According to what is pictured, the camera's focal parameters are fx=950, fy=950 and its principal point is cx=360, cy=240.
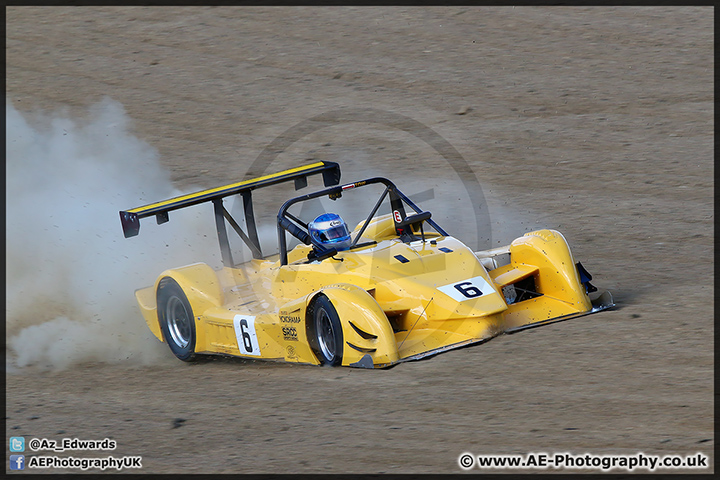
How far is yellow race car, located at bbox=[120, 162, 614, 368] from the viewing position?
827 centimetres

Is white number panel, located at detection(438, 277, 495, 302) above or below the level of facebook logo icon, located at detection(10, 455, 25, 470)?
above

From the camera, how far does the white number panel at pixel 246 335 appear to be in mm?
9031

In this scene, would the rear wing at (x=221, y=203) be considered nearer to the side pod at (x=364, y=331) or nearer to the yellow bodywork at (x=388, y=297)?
the yellow bodywork at (x=388, y=297)

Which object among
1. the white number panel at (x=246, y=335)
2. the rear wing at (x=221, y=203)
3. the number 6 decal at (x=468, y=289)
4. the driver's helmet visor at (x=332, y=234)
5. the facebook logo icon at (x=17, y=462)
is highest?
the rear wing at (x=221, y=203)

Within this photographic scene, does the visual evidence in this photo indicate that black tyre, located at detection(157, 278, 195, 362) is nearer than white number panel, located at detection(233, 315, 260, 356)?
No

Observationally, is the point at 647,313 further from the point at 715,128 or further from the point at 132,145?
the point at 132,145

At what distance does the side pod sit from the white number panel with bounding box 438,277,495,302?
81 centimetres

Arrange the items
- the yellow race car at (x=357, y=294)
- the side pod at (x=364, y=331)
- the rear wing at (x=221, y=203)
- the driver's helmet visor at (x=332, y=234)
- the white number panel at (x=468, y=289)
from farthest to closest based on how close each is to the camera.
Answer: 1. the rear wing at (x=221, y=203)
2. the driver's helmet visor at (x=332, y=234)
3. the white number panel at (x=468, y=289)
4. the yellow race car at (x=357, y=294)
5. the side pod at (x=364, y=331)

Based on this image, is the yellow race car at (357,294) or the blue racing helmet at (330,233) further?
the blue racing helmet at (330,233)

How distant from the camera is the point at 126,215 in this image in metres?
9.67

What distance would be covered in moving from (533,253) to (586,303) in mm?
734

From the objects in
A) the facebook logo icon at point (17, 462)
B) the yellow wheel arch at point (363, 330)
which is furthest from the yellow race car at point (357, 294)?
the facebook logo icon at point (17, 462)

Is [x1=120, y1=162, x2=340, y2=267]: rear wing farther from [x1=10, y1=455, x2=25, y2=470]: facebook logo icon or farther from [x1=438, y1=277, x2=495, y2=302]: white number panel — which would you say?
[x1=10, y1=455, x2=25, y2=470]: facebook logo icon

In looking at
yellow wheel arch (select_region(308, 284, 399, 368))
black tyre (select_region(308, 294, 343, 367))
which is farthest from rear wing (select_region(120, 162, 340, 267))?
A: yellow wheel arch (select_region(308, 284, 399, 368))
